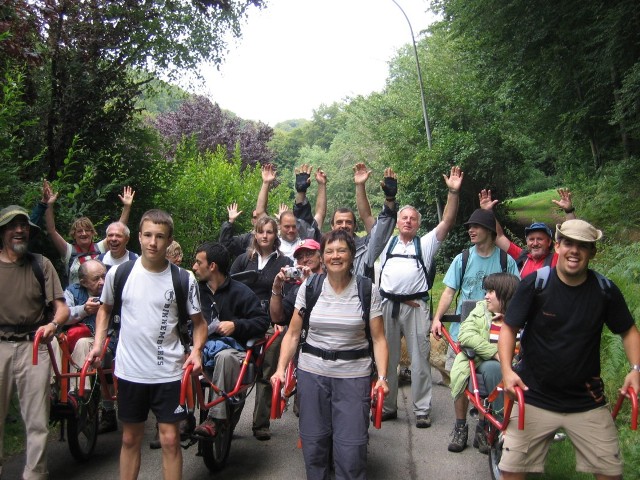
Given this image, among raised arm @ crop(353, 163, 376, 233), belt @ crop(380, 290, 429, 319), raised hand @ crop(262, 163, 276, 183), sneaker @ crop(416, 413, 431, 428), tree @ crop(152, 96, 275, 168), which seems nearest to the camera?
sneaker @ crop(416, 413, 431, 428)

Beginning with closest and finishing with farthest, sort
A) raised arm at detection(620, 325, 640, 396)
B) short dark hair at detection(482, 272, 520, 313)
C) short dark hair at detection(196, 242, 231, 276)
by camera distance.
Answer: raised arm at detection(620, 325, 640, 396) → short dark hair at detection(482, 272, 520, 313) → short dark hair at detection(196, 242, 231, 276)

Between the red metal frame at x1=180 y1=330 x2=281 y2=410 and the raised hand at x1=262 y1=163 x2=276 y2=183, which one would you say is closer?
the red metal frame at x1=180 y1=330 x2=281 y2=410

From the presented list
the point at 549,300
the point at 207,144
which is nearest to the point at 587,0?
the point at 549,300

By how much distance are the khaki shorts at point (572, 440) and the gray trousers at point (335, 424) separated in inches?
35.3

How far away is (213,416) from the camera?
482 centimetres

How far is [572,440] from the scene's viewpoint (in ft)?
12.3

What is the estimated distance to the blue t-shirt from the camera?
19.8 ft

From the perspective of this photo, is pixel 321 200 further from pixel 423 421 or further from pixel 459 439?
pixel 459 439

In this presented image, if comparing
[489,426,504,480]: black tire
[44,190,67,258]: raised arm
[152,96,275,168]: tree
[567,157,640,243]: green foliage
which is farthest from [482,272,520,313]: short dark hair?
[152,96,275,168]: tree

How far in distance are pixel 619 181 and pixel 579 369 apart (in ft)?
31.1

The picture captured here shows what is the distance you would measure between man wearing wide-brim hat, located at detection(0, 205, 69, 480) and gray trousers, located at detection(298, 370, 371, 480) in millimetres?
1887

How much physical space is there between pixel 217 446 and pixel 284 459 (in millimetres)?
691

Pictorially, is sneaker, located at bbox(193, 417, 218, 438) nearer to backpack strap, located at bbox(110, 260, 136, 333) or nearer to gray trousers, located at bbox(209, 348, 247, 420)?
gray trousers, located at bbox(209, 348, 247, 420)

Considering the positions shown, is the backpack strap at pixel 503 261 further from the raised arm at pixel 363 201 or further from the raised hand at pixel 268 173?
the raised hand at pixel 268 173
